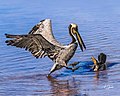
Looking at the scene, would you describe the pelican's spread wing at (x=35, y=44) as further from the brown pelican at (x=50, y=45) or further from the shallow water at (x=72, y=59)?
the shallow water at (x=72, y=59)

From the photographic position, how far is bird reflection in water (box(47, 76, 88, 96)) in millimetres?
9359

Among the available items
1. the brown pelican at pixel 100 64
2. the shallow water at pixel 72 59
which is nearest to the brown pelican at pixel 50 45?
the shallow water at pixel 72 59

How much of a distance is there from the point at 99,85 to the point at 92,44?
16.4ft

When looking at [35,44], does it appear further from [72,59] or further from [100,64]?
[72,59]

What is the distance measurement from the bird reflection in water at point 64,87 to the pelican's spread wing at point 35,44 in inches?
22.0

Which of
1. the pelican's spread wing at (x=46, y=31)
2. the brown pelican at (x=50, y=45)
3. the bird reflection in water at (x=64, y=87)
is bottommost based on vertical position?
the bird reflection in water at (x=64, y=87)

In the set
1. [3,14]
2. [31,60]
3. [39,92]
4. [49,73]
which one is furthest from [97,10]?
[39,92]

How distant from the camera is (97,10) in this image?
2398cm

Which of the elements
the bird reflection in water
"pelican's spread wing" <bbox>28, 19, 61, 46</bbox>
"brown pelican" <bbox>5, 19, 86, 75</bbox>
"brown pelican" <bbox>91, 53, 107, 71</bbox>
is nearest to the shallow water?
the bird reflection in water

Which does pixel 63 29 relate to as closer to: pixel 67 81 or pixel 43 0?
pixel 67 81

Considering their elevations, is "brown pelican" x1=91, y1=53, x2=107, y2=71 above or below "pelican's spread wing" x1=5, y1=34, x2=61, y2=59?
below

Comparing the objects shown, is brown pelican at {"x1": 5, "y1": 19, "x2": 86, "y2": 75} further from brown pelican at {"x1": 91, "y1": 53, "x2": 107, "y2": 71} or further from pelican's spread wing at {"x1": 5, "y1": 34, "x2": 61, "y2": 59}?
brown pelican at {"x1": 91, "y1": 53, "x2": 107, "y2": 71}

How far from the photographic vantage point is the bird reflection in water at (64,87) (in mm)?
9359

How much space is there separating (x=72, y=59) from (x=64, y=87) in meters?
2.81
